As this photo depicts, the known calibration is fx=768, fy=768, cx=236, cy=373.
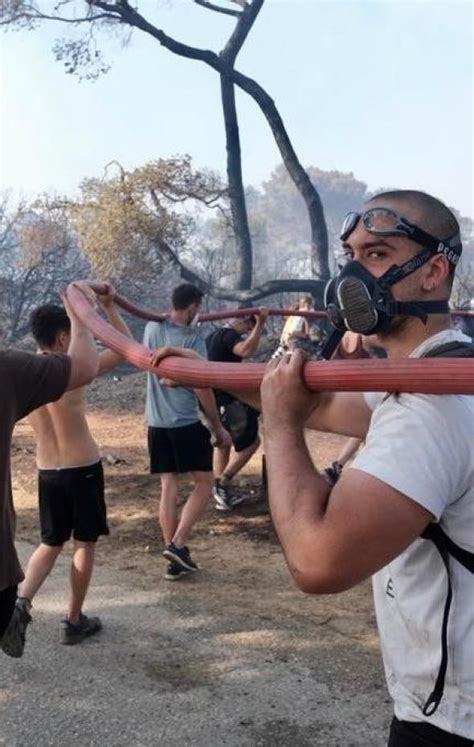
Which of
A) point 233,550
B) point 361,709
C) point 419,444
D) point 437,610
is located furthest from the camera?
point 233,550

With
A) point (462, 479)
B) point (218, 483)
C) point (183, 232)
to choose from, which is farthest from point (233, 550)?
point (183, 232)

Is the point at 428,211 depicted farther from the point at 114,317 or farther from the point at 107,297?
the point at 114,317

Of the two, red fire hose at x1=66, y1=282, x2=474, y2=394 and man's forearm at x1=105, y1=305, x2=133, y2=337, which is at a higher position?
red fire hose at x1=66, y1=282, x2=474, y2=394

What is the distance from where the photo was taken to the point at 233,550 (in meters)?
5.82

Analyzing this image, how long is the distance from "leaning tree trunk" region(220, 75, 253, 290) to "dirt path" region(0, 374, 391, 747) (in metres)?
10.9

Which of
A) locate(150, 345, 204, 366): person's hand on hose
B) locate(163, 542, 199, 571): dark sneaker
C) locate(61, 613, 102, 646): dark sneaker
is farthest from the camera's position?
locate(163, 542, 199, 571): dark sneaker

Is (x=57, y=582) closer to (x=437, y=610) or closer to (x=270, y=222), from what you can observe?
(x=437, y=610)

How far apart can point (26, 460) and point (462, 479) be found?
7.88 meters

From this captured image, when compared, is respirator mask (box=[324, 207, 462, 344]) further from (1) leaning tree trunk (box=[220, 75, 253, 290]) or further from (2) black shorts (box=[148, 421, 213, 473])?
(1) leaning tree trunk (box=[220, 75, 253, 290])

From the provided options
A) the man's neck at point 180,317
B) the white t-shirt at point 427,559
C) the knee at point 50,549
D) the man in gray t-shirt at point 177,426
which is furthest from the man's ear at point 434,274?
the man's neck at point 180,317

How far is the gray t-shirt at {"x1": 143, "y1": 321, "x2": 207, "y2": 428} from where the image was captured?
547 cm

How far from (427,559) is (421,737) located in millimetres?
440

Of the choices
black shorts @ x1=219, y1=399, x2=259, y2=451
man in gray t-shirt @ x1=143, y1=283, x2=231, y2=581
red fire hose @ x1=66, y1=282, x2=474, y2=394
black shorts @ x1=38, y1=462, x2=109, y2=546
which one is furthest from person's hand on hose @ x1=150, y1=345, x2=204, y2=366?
black shorts @ x1=219, y1=399, x2=259, y2=451

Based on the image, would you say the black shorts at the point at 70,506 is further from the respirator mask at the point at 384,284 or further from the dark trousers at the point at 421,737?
the respirator mask at the point at 384,284
